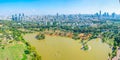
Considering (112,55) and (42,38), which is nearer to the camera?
(112,55)

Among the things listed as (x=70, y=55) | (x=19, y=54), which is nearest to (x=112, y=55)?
(x=70, y=55)

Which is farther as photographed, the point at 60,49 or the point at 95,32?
the point at 95,32

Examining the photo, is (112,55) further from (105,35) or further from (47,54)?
(105,35)

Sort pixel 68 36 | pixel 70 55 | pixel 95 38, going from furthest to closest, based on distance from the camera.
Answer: pixel 68 36 → pixel 95 38 → pixel 70 55

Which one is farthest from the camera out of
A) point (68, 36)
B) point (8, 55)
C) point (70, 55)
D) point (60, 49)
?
point (68, 36)

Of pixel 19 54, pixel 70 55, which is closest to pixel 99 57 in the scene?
pixel 70 55

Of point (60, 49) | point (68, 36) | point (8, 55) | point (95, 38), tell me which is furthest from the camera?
point (68, 36)

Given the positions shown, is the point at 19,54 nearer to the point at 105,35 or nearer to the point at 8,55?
the point at 8,55

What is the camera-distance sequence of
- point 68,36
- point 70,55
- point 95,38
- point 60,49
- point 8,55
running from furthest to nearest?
point 68,36 < point 95,38 < point 60,49 < point 70,55 < point 8,55

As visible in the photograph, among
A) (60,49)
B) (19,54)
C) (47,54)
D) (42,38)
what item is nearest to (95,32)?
(42,38)
